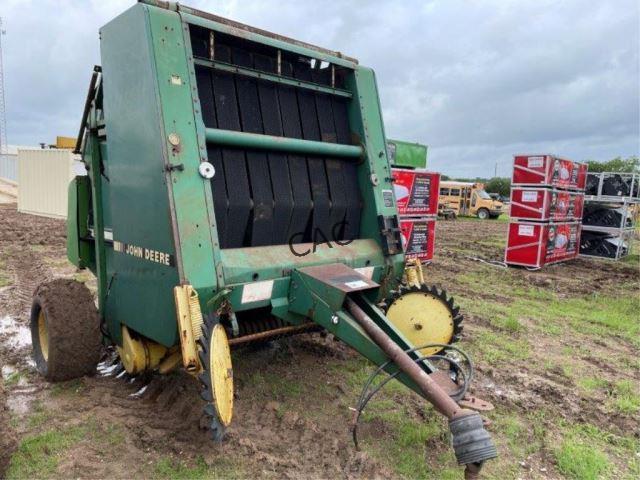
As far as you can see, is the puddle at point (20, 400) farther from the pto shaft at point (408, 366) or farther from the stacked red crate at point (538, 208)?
the stacked red crate at point (538, 208)

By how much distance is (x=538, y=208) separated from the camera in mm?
9891

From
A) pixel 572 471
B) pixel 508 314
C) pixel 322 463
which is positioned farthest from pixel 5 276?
pixel 572 471

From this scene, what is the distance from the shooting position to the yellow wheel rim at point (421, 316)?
3803 mm

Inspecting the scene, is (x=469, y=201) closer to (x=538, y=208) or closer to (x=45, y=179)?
(x=538, y=208)

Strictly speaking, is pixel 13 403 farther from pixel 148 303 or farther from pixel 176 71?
pixel 176 71

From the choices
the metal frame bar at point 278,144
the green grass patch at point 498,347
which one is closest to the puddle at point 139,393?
the metal frame bar at point 278,144

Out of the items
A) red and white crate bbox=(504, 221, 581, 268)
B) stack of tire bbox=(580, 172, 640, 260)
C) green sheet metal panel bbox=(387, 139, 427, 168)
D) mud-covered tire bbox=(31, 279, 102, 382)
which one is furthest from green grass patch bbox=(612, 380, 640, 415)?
stack of tire bbox=(580, 172, 640, 260)

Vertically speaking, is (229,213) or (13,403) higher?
(229,213)

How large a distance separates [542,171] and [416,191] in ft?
8.35

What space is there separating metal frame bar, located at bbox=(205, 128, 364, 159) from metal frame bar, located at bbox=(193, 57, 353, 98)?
1.40 ft

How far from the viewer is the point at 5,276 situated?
24.3ft

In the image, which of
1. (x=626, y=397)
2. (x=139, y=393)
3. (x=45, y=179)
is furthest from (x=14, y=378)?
(x=45, y=179)

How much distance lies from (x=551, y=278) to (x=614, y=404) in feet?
19.3

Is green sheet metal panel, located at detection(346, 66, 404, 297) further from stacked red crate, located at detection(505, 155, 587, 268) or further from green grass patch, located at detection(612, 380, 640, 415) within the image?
stacked red crate, located at detection(505, 155, 587, 268)
